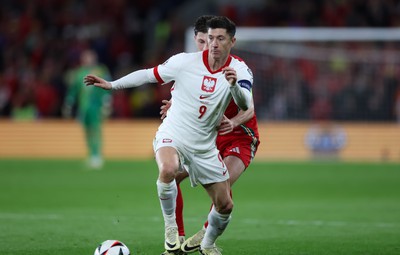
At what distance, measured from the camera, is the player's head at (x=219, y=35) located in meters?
7.90

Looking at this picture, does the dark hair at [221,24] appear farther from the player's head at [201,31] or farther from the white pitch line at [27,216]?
the white pitch line at [27,216]

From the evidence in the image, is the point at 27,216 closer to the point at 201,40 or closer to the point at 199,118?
the point at 201,40

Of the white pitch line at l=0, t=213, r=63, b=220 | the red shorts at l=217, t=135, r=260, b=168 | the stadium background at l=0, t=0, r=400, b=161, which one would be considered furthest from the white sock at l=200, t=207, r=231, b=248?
the stadium background at l=0, t=0, r=400, b=161

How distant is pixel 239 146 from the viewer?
8992 millimetres

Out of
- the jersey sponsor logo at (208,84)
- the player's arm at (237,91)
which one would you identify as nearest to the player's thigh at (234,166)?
the player's arm at (237,91)

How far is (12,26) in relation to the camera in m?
27.8

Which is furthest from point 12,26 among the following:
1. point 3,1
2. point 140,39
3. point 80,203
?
point 80,203

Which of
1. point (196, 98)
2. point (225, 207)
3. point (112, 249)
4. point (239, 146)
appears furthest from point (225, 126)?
point (112, 249)

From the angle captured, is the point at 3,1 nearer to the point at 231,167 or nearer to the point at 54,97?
the point at 54,97

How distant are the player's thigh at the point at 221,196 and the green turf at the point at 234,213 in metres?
0.65

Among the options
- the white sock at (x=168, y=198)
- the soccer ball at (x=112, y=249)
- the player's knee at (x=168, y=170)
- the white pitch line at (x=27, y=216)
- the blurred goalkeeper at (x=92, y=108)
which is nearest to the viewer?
the soccer ball at (x=112, y=249)

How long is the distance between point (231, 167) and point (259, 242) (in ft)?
3.19

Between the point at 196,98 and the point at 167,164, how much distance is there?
0.71 m

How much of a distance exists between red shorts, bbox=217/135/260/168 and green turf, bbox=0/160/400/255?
0.95 meters
